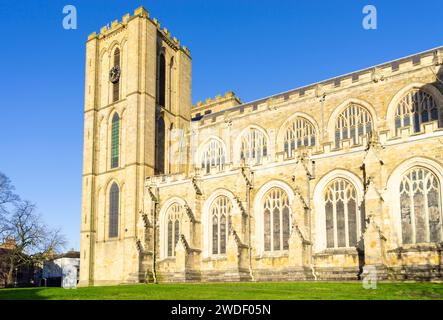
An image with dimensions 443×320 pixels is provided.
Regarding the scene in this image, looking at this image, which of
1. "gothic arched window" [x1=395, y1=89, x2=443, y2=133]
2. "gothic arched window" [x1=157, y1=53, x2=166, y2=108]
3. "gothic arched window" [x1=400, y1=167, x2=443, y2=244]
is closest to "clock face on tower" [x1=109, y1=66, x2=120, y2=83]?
"gothic arched window" [x1=157, y1=53, x2=166, y2=108]

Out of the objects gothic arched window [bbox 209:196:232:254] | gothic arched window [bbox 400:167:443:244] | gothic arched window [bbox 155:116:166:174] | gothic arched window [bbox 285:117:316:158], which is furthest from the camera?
gothic arched window [bbox 155:116:166:174]

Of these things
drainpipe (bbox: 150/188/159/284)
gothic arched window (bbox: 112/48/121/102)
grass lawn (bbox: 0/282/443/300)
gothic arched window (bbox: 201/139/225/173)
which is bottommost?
grass lawn (bbox: 0/282/443/300)

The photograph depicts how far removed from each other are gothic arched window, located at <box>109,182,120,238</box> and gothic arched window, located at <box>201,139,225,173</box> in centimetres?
758

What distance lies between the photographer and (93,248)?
40.7m

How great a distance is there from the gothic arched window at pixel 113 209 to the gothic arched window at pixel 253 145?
1078cm

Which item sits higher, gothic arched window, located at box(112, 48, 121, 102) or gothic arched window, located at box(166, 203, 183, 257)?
gothic arched window, located at box(112, 48, 121, 102)

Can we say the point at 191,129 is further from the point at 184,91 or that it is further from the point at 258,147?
the point at 258,147

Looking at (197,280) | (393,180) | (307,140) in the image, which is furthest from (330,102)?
(197,280)

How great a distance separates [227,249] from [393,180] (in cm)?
1043

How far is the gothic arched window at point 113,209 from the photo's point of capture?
131 ft

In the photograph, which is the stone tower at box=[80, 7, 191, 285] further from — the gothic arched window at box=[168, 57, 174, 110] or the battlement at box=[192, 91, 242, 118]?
the battlement at box=[192, 91, 242, 118]

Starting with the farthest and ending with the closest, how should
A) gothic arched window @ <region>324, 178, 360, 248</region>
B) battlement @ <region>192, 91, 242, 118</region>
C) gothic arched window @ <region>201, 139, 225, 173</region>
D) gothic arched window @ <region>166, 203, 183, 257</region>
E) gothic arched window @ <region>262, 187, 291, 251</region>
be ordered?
battlement @ <region>192, 91, 242, 118</region> < gothic arched window @ <region>201, 139, 225, 173</region> < gothic arched window @ <region>166, 203, 183, 257</region> < gothic arched window @ <region>262, 187, 291, 251</region> < gothic arched window @ <region>324, 178, 360, 248</region>

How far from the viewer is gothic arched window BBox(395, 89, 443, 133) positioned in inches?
1206

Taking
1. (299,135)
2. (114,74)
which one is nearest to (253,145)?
(299,135)
